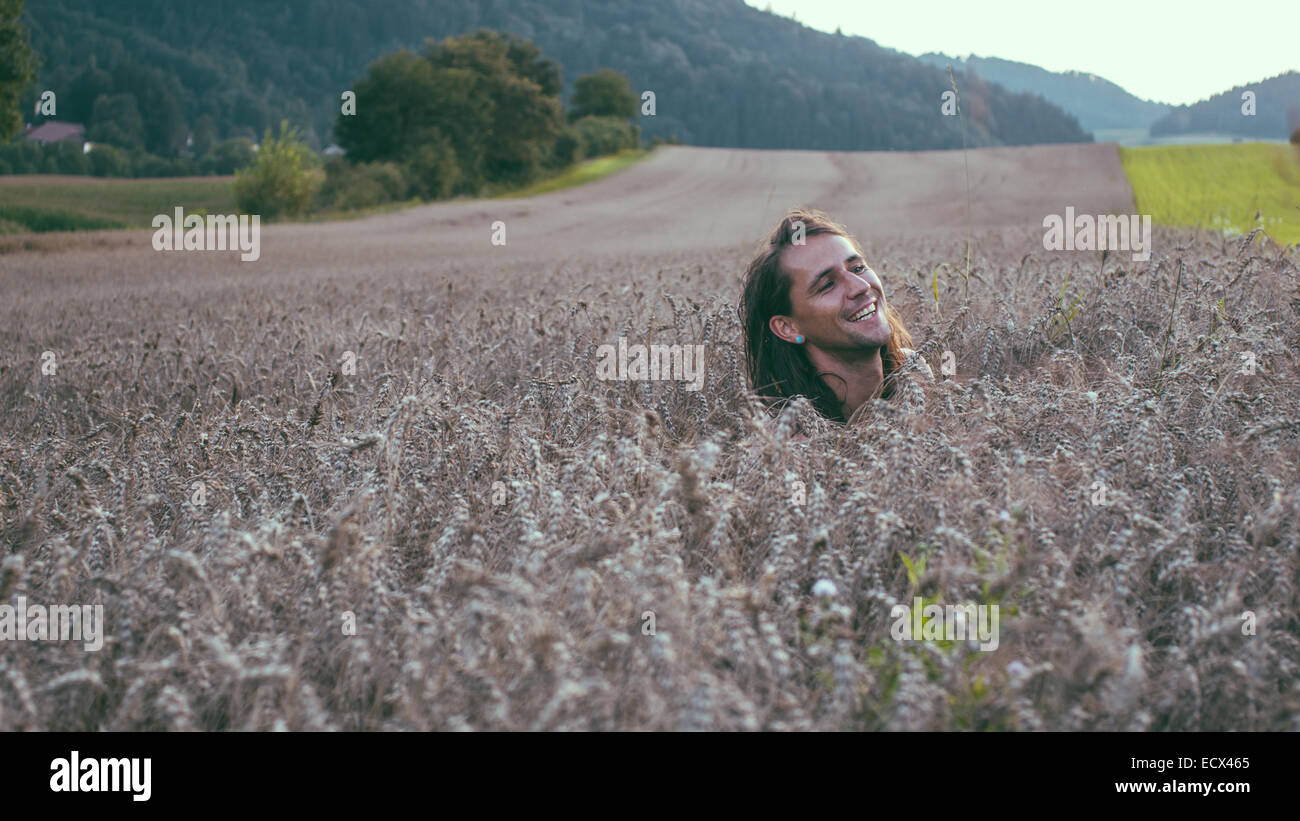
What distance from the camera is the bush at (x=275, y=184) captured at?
34000 millimetres

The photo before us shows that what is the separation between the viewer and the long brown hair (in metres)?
3.22

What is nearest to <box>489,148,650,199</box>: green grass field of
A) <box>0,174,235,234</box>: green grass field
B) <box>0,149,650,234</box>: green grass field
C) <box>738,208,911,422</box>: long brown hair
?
<box>0,149,650,234</box>: green grass field

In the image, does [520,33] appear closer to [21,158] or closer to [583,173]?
[583,173]

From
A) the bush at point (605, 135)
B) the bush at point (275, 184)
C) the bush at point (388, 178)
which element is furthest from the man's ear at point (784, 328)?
the bush at point (605, 135)

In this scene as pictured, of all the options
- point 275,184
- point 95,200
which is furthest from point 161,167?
point 275,184

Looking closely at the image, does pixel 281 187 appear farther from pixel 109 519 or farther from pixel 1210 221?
pixel 109 519

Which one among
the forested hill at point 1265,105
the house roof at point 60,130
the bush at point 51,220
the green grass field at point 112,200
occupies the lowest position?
the forested hill at point 1265,105

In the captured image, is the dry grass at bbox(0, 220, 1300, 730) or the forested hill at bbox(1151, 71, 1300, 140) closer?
the dry grass at bbox(0, 220, 1300, 730)

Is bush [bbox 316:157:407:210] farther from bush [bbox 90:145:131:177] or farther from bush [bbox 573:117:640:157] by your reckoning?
bush [bbox 573:117:640:157]

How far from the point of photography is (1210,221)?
1050cm

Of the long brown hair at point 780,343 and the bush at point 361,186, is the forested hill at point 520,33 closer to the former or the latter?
the bush at point 361,186

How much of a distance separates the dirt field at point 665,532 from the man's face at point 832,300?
0.34m

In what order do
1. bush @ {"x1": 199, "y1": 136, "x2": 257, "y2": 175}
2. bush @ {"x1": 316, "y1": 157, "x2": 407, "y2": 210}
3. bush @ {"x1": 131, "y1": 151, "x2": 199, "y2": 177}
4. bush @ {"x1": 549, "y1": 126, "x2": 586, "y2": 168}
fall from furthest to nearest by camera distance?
bush @ {"x1": 199, "y1": 136, "x2": 257, "y2": 175} → bush @ {"x1": 131, "y1": 151, "x2": 199, "y2": 177} → bush @ {"x1": 549, "y1": 126, "x2": 586, "y2": 168} → bush @ {"x1": 316, "y1": 157, "x2": 407, "y2": 210}

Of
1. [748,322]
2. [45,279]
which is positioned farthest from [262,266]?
[748,322]
